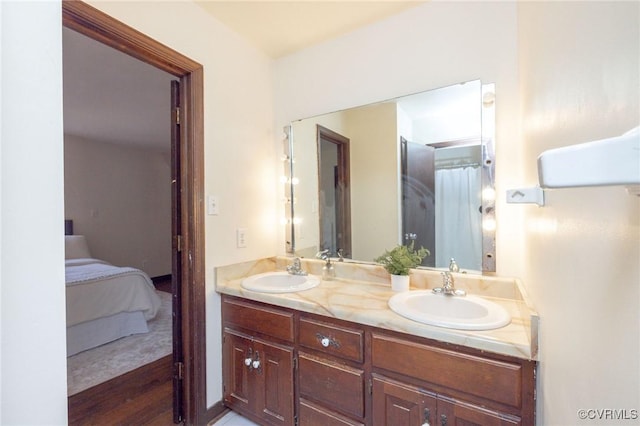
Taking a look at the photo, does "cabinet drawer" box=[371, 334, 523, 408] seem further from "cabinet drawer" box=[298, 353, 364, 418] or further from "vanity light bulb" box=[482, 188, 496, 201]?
"vanity light bulb" box=[482, 188, 496, 201]

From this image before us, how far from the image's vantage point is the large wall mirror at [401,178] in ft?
4.87

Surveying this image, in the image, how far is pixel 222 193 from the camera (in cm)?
176

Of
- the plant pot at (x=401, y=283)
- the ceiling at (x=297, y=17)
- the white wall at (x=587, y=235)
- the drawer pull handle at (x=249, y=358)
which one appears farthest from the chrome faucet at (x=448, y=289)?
the ceiling at (x=297, y=17)

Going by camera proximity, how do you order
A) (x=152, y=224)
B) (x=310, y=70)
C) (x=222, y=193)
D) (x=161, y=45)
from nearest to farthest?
(x=161, y=45) → (x=222, y=193) → (x=310, y=70) → (x=152, y=224)

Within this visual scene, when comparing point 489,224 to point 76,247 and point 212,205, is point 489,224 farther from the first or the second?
point 76,247

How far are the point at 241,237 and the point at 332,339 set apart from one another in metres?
0.91

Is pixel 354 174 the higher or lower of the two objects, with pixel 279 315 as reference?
higher

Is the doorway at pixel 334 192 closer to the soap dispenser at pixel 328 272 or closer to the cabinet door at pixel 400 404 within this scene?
the soap dispenser at pixel 328 272

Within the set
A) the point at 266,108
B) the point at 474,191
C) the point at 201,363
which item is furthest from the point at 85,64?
the point at 474,191

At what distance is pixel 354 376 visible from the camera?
1.25 m

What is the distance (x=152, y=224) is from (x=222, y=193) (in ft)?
13.9

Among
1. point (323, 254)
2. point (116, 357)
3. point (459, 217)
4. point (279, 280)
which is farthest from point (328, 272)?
point (116, 357)

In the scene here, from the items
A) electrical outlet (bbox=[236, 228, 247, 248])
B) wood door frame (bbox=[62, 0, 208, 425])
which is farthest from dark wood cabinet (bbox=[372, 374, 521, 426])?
electrical outlet (bbox=[236, 228, 247, 248])

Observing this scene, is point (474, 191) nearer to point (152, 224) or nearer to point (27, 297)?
point (27, 297)
